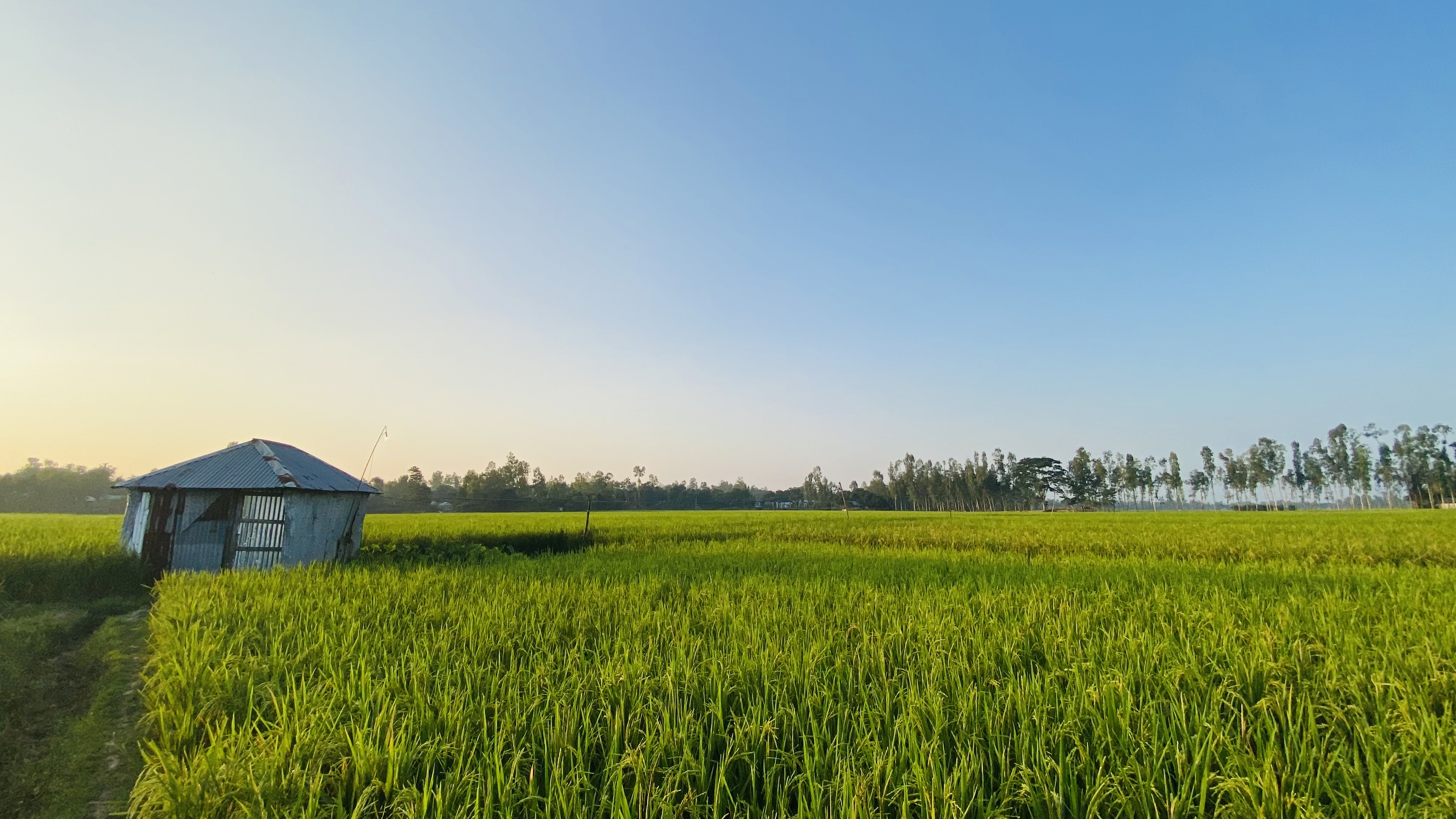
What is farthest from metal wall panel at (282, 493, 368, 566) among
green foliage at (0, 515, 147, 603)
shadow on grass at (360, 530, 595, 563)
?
green foliage at (0, 515, 147, 603)

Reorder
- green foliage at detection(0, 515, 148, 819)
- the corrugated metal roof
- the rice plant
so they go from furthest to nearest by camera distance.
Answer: the corrugated metal roof → green foliage at detection(0, 515, 148, 819) → the rice plant

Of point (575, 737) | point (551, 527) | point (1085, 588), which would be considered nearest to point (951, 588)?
point (1085, 588)

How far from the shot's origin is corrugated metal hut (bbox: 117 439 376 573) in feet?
39.4

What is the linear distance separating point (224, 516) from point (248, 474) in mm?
1062

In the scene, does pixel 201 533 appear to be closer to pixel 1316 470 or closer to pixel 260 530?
pixel 260 530

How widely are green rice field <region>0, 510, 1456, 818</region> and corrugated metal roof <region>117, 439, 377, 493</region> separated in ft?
16.4

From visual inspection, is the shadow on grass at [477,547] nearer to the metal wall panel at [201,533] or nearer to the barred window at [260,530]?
the barred window at [260,530]

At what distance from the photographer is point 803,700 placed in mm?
3354

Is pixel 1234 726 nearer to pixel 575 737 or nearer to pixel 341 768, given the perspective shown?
pixel 575 737

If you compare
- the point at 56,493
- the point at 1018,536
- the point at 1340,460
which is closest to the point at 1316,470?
the point at 1340,460

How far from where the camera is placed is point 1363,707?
3.35 meters

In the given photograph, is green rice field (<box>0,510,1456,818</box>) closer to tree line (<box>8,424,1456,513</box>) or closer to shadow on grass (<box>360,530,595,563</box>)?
shadow on grass (<box>360,530,595,563</box>)

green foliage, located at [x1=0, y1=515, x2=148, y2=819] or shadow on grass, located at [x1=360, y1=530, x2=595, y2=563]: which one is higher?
shadow on grass, located at [x1=360, y1=530, x2=595, y2=563]

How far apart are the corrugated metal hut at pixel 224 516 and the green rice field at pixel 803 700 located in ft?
15.9
